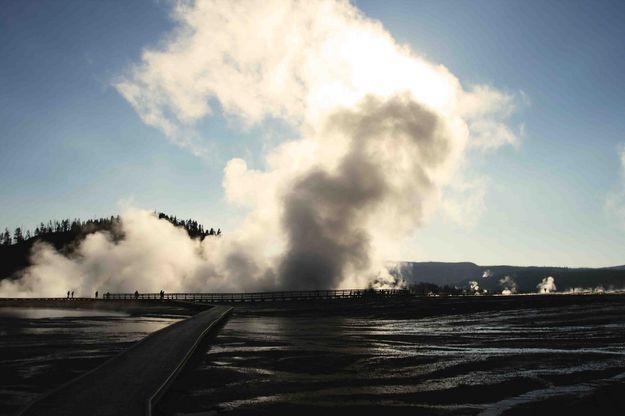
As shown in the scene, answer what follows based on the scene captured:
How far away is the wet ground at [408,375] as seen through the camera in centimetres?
970

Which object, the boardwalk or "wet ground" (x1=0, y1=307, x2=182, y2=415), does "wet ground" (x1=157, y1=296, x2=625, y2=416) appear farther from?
"wet ground" (x1=0, y1=307, x2=182, y2=415)

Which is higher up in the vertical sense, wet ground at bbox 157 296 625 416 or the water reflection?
the water reflection

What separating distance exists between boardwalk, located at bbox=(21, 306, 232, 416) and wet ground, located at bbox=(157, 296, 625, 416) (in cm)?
45

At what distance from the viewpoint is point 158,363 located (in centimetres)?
1341

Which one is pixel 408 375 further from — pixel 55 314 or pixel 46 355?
pixel 55 314

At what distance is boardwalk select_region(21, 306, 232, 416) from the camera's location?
8633 millimetres

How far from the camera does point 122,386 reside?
10383 mm

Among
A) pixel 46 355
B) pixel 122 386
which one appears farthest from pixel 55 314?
pixel 122 386

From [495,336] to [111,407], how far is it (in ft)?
54.7

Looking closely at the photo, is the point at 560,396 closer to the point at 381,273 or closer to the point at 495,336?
the point at 495,336

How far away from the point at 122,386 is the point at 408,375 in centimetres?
656

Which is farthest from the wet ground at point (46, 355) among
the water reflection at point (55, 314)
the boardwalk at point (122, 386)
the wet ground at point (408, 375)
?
the water reflection at point (55, 314)

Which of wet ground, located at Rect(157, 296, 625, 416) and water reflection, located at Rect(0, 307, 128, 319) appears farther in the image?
water reflection, located at Rect(0, 307, 128, 319)

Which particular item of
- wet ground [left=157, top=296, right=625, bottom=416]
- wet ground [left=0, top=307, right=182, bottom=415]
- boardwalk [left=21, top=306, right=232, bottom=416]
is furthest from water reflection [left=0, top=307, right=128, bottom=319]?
boardwalk [left=21, top=306, right=232, bottom=416]
